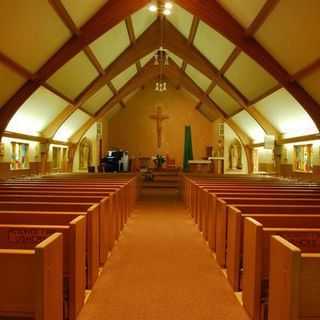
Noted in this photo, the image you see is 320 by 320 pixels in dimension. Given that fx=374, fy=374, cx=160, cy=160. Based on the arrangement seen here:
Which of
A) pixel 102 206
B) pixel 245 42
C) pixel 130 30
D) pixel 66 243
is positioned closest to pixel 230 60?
pixel 245 42

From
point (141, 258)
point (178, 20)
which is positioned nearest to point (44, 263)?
point (141, 258)

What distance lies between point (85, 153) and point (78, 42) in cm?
801

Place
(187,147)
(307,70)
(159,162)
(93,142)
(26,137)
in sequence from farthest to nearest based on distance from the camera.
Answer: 1. (187,147)
2. (93,142)
3. (159,162)
4. (26,137)
5. (307,70)

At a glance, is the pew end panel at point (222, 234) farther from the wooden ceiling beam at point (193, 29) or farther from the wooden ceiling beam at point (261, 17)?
the wooden ceiling beam at point (193, 29)

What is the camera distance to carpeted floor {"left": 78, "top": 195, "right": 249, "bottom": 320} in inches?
98.6

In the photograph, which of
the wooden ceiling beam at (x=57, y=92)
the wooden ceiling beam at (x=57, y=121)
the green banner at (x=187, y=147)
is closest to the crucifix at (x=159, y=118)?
the green banner at (x=187, y=147)

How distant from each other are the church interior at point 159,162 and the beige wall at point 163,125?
6 centimetres

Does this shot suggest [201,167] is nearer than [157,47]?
No

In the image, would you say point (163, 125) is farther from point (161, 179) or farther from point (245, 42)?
point (245, 42)

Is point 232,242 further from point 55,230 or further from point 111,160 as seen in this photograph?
point 111,160

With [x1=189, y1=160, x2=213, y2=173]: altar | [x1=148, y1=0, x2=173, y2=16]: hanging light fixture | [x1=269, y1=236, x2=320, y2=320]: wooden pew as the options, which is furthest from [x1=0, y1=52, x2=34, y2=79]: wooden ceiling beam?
[x1=189, y1=160, x2=213, y2=173]: altar

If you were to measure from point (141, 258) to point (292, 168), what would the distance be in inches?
270

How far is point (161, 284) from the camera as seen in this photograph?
304 cm

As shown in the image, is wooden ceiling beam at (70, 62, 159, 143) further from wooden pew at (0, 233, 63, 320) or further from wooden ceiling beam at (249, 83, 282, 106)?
wooden pew at (0, 233, 63, 320)
